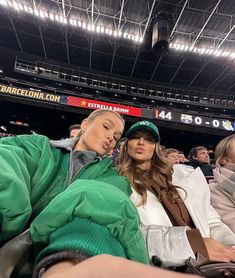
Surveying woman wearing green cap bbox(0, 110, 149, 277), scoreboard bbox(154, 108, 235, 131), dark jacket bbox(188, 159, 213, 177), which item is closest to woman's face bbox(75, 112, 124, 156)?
woman wearing green cap bbox(0, 110, 149, 277)

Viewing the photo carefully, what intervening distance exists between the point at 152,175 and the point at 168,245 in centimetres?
73

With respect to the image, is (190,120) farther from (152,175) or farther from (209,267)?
(209,267)

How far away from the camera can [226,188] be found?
151 centimetres

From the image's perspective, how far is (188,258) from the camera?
78 cm

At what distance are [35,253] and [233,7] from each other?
1056 cm

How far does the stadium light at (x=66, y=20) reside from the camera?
29.5 ft

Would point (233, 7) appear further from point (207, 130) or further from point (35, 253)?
point (35, 253)

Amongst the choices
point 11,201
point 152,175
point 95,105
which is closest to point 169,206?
point 152,175

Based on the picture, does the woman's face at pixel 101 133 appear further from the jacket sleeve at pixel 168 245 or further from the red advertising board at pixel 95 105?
the red advertising board at pixel 95 105

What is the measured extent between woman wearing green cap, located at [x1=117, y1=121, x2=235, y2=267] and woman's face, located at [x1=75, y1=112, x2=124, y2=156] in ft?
0.93

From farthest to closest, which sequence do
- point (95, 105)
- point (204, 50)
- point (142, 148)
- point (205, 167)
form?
1. point (204, 50)
2. point (95, 105)
3. point (205, 167)
4. point (142, 148)

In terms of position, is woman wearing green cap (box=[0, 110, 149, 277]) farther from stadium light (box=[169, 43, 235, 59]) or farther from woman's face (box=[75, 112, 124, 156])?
stadium light (box=[169, 43, 235, 59])

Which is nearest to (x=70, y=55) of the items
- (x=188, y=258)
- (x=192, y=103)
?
(x=192, y=103)

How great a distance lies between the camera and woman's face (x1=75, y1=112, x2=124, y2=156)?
124 centimetres
